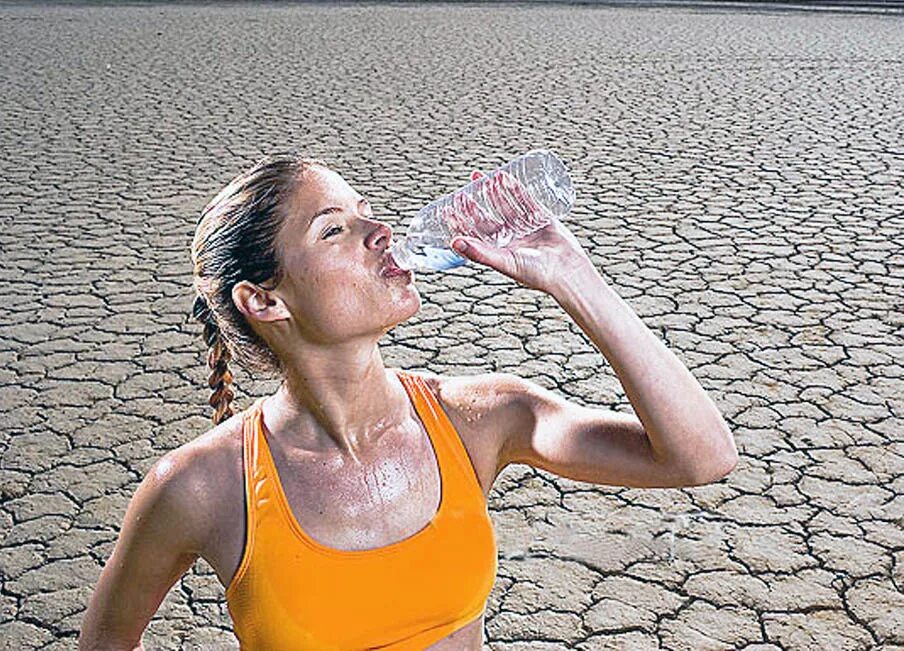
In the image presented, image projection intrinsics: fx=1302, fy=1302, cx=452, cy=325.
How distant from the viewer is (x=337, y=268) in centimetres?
184

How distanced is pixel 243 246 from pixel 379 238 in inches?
8.3

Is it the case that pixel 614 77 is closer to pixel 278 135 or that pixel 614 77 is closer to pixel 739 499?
pixel 278 135

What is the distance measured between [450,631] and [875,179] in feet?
23.5

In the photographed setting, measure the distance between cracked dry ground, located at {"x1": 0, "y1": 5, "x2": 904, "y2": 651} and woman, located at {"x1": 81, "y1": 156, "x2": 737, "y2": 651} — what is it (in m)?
1.47

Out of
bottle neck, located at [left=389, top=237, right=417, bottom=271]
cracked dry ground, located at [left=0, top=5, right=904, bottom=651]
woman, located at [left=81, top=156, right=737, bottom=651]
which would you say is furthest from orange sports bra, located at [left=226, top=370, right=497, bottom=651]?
cracked dry ground, located at [left=0, top=5, right=904, bottom=651]

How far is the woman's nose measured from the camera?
1.82m

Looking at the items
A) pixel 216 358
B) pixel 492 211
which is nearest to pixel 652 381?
pixel 492 211

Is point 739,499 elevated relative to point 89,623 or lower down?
lower down

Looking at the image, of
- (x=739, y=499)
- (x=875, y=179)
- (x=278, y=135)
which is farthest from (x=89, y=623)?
(x=278, y=135)

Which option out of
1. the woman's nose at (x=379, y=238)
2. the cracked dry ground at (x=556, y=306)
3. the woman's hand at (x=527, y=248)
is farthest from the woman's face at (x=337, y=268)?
the cracked dry ground at (x=556, y=306)

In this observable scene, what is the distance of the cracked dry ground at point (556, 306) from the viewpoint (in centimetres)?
352

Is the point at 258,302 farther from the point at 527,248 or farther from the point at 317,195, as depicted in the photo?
the point at 527,248

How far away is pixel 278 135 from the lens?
32.2 feet

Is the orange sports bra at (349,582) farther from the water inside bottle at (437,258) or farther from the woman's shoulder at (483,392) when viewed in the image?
the water inside bottle at (437,258)
